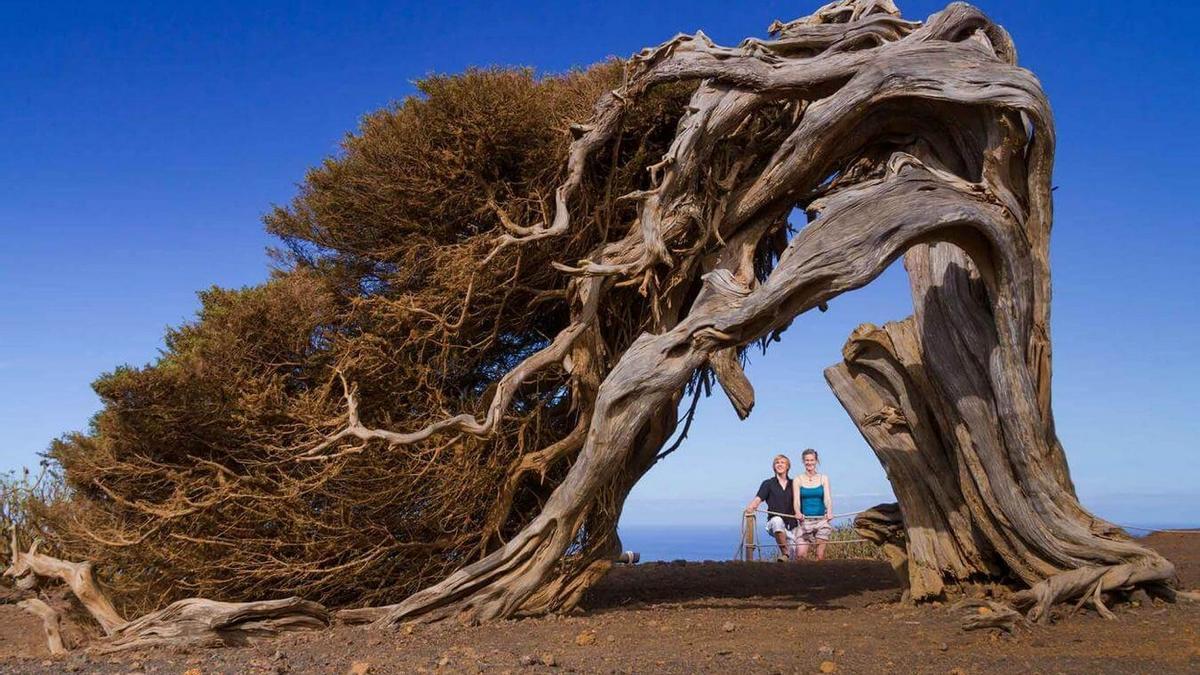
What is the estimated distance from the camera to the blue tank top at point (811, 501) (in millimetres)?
13227

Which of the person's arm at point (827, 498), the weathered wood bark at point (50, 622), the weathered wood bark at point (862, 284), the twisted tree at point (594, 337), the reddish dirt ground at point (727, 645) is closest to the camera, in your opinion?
the reddish dirt ground at point (727, 645)

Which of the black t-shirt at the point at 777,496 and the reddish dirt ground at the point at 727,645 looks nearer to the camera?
the reddish dirt ground at the point at 727,645

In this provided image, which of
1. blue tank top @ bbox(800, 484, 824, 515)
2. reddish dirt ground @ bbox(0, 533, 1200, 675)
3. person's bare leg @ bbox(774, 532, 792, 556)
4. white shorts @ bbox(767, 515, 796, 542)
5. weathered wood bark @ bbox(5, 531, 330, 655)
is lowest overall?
reddish dirt ground @ bbox(0, 533, 1200, 675)

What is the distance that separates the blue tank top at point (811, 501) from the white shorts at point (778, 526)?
0.33m

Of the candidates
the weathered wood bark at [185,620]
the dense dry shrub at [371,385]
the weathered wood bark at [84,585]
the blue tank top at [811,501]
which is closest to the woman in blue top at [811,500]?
the blue tank top at [811,501]

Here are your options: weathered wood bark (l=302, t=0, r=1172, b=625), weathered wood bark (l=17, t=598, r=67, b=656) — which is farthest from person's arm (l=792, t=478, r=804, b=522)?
weathered wood bark (l=17, t=598, r=67, b=656)

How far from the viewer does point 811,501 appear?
43.6 feet

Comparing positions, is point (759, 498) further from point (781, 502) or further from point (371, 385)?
point (371, 385)

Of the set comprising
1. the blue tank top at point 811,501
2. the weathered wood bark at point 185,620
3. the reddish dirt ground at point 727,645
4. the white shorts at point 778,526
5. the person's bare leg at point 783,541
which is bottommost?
the reddish dirt ground at point 727,645

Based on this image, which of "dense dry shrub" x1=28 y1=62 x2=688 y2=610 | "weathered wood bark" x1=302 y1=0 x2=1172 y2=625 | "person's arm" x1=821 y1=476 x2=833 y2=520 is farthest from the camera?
"person's arm" x1=821 y1=476 x2=833 y2=520

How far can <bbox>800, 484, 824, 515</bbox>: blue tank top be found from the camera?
13227mm

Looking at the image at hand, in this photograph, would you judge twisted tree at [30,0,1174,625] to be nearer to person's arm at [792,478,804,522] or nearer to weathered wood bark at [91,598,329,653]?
weathered wood bark at [91,598,329,653]

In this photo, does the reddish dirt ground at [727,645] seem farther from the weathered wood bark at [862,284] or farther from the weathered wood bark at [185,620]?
the weathered wood bark at [862,284]

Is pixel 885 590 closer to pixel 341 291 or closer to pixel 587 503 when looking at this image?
pixel 587 503
